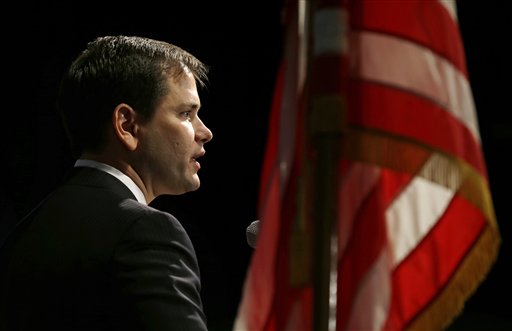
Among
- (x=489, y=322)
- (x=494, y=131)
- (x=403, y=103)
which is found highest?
(x=403, y=103)

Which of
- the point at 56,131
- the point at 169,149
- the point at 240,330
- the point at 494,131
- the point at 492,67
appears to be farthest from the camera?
the point at 494,131

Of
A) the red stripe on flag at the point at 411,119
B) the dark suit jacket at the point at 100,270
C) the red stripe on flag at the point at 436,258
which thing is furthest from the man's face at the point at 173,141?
the red stripe on flag at the point at 436,258

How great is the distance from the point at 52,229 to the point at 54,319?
15 cm

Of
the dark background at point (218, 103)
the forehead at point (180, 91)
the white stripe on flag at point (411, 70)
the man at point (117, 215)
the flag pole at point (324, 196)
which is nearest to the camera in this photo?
the flag pole at point (324, 196)

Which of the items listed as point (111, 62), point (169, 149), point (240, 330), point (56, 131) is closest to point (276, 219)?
point (240, 330)

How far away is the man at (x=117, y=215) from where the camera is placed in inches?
46.9

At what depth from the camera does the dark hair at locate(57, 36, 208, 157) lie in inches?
55.4

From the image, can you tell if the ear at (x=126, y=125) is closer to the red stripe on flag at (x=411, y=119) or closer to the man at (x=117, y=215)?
the man at (x=117, y=215)

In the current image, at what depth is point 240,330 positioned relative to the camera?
3.89ft

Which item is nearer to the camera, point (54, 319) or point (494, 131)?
point (54, 319)

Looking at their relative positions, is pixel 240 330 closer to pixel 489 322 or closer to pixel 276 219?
pixel 276 219

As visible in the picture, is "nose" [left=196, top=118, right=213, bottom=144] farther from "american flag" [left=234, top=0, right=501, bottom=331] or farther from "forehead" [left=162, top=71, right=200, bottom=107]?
"american flag" [left=234, top=0, right=501, bottom=331]

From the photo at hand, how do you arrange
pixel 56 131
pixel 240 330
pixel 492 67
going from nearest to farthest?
pixel 240 330 → pixel 56 131 → pixel 492 67

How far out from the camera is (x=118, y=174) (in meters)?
1.37
